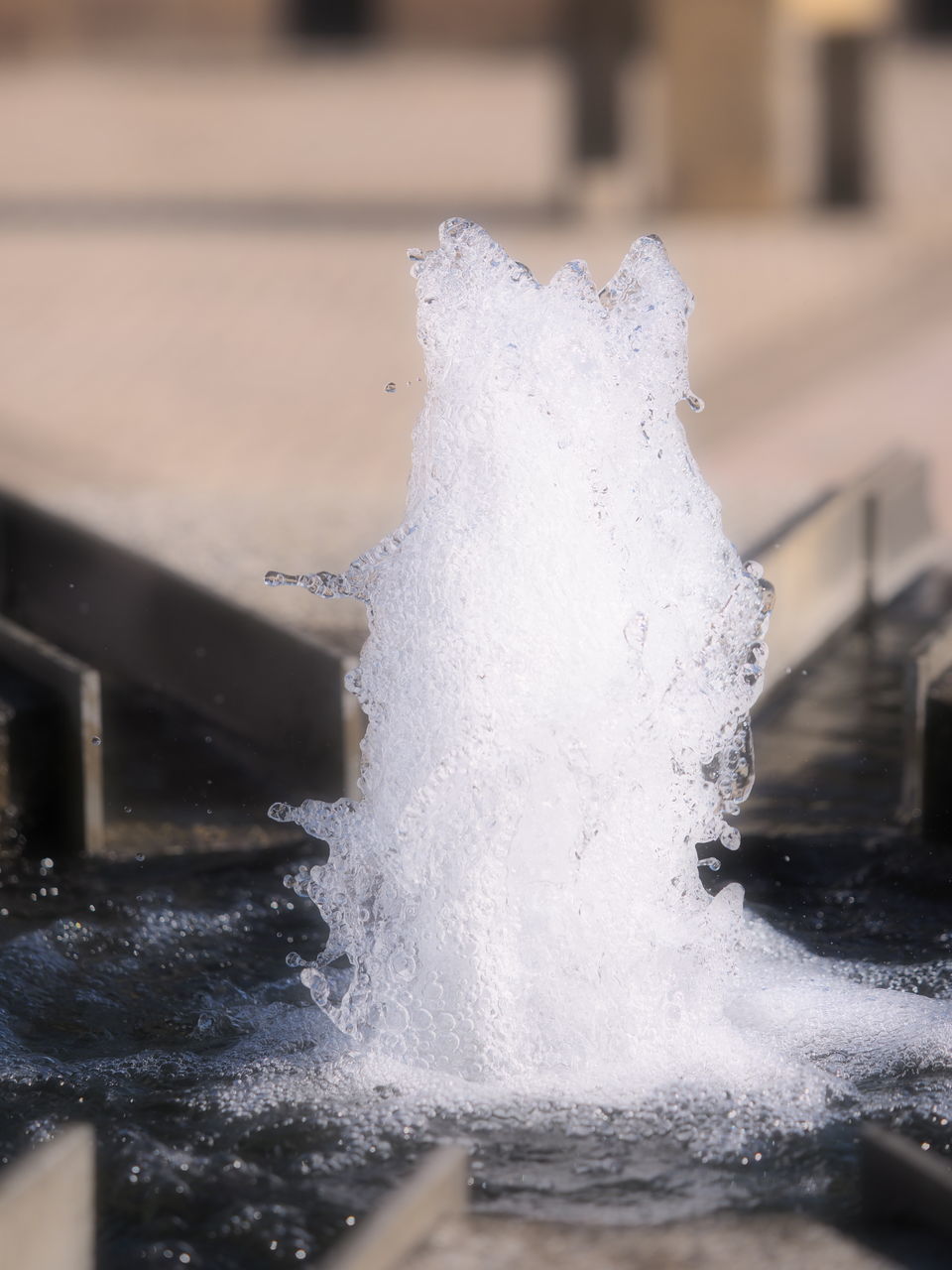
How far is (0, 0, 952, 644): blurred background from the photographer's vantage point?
352 inches

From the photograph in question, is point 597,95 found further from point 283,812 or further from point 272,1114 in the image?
point 272,1114

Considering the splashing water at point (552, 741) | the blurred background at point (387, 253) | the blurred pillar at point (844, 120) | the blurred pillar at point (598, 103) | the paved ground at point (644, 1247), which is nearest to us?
the paved ground at point (644, 1247)

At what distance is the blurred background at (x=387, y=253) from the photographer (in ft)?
29.3

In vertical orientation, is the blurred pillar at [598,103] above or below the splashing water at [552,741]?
above

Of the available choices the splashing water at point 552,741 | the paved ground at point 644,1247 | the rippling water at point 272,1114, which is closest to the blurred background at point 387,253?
the rippling water at point 272,1114

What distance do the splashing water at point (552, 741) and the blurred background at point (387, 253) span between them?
1.78 m

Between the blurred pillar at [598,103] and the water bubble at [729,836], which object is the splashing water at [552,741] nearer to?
the water bubble at [729,836]

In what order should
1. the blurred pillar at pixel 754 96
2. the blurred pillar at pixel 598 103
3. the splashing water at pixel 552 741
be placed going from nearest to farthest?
the splashing water at pixel 552 741
the blurred pillar at pixel 754 96
the blurred pillar at pixel 598 103

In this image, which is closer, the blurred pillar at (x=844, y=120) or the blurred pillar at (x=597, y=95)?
the blurred pillar at (x=844, y=120)

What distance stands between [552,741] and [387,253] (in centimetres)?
941

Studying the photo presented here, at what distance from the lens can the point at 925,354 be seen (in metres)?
10.7

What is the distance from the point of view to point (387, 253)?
1249 cm

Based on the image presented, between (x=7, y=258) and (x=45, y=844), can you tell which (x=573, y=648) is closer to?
(x=45, y=844)

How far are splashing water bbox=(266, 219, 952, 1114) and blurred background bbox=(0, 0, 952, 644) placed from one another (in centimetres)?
178
